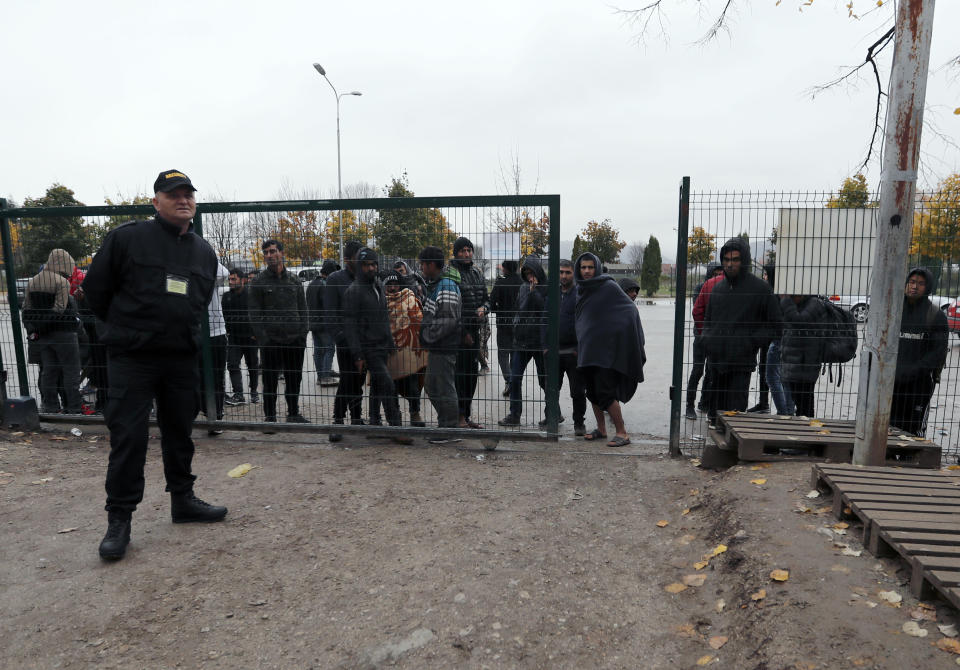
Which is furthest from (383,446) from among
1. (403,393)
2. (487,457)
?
(487,457)

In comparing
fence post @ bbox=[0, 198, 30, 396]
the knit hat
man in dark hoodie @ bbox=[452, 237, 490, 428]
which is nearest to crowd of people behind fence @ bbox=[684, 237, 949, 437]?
man in dark hoodie @ bbox=[452, 237, 490, 428]

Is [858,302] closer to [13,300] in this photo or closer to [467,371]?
[467,371]

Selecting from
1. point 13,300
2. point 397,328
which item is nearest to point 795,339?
point 397,328

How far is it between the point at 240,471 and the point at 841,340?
5.66 m

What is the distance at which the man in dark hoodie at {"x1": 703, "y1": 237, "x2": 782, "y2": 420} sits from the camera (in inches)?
219

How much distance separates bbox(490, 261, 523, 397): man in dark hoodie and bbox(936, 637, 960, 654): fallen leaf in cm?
400

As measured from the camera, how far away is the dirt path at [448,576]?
9.27 ft

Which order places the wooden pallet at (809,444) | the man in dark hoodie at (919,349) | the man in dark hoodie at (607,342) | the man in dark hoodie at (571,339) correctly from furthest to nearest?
the man in dark hoodie at (571,339), the man in dark hoodie at (607,342), the man in dark hoodie at (919,349), the wooden pallet at (809,444)

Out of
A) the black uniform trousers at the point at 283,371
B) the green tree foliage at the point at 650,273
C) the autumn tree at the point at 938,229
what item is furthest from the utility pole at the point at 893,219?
the green tree foliage at the point at 650,273

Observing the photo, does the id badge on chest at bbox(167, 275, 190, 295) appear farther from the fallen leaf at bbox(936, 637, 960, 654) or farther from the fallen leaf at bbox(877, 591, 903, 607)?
the fallen leaf at bbox(936, 637, 960, 654)

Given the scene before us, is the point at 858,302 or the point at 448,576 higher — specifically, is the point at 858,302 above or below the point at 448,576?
above

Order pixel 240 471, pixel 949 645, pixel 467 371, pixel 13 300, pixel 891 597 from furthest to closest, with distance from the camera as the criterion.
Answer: pixel 13 300 < pixel 467 371 < pixel 240 471 < pixel 891 597 < pixel 949 645

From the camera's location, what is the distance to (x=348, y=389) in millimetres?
6152

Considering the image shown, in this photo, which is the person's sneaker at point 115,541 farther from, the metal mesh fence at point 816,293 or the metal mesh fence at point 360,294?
the metal mesh fence at point 816,293
